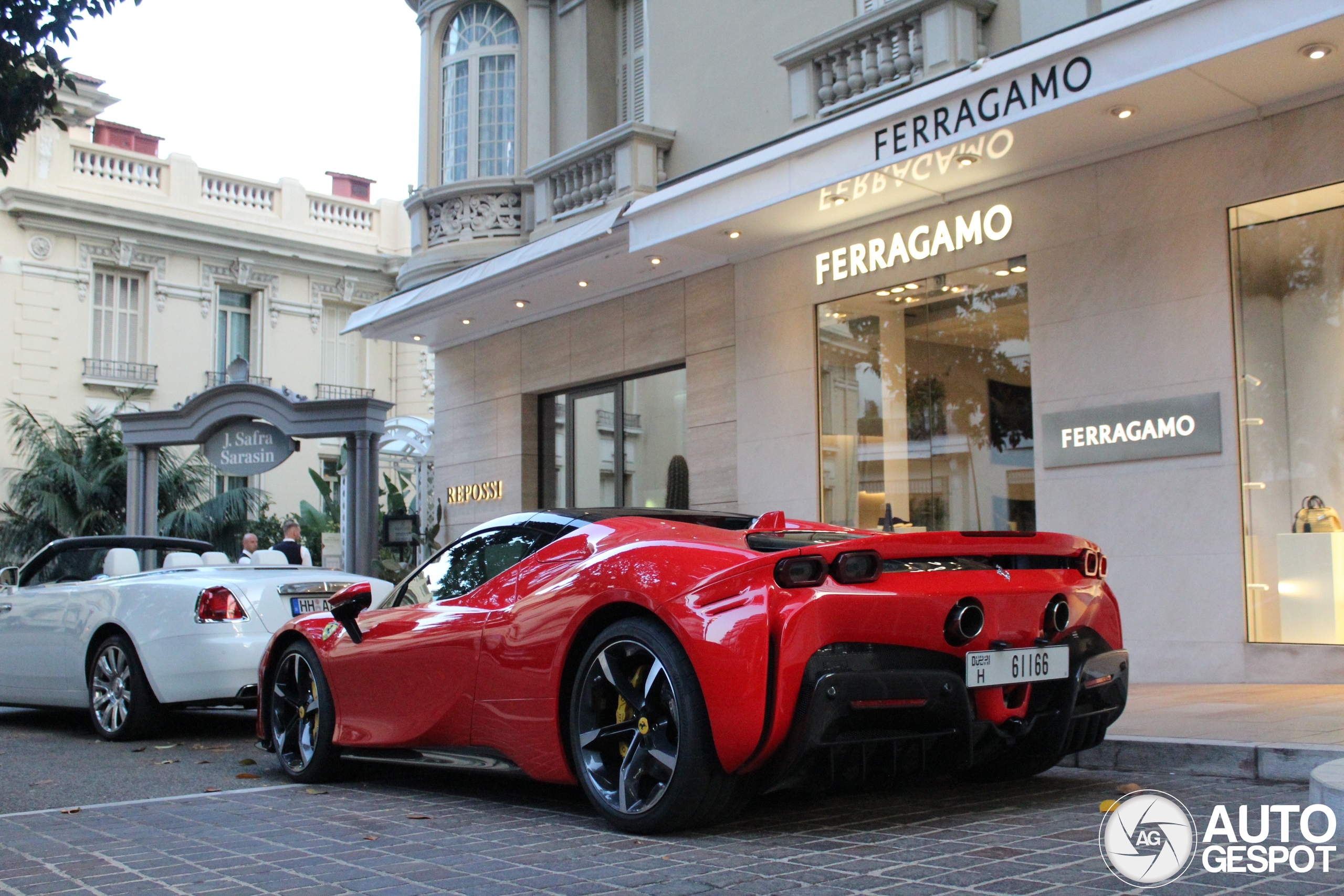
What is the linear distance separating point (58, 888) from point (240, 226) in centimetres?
3079

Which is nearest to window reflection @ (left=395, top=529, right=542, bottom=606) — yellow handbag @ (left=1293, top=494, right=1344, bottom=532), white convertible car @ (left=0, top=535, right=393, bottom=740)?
white convertible car @ (left=0, top=535, right=393, bottom=740)

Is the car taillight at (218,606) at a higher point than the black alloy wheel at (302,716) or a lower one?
higher

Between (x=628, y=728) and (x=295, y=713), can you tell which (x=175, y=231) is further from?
(x=628, y=728)

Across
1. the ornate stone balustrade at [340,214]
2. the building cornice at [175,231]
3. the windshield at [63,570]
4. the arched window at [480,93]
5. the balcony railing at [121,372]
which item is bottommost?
the windshield at [63,570]

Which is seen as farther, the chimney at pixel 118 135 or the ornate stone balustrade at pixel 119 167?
the chimney at pixel 118 135

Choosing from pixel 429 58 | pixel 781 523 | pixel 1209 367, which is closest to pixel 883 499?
pixel 1209 367

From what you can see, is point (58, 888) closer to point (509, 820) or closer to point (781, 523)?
point (509, 820)

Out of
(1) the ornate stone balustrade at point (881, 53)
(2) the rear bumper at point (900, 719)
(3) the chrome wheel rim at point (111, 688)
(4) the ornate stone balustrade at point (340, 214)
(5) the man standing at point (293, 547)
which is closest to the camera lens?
(2) the rear bumper at point (900, 719)

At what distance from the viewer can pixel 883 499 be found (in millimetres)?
11594

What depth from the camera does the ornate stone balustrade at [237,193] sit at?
31906 millimetres

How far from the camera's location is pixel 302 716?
6.28 metres

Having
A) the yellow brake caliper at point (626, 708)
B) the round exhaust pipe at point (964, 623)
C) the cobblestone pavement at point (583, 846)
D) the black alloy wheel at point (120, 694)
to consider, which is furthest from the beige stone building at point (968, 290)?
the black alloy wheel at point (120, 694)

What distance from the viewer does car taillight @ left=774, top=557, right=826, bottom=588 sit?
406 centimetres

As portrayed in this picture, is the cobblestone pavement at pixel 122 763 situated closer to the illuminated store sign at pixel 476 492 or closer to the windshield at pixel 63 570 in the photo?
the windshield at pixel 63 570
